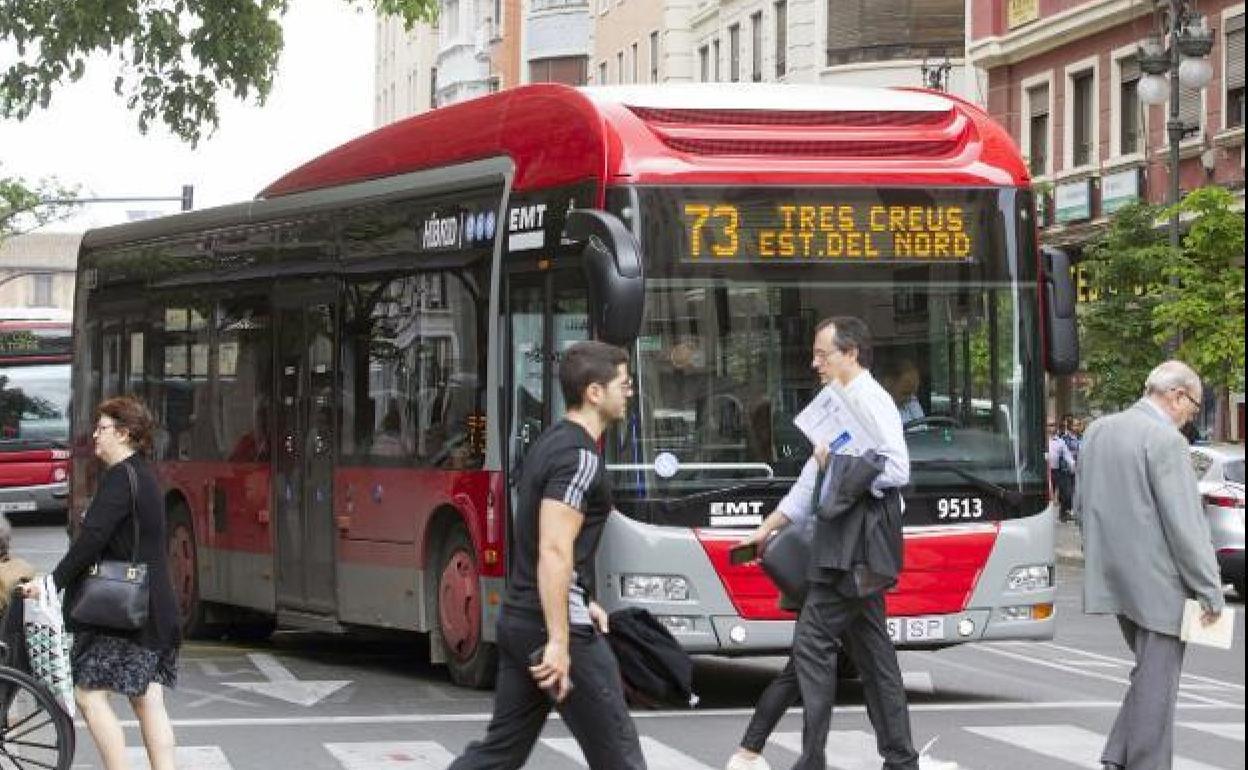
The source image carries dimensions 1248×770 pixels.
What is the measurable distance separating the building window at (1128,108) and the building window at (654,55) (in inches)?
1029

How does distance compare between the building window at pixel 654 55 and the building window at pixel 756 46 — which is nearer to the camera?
the building window at pixel 756 46

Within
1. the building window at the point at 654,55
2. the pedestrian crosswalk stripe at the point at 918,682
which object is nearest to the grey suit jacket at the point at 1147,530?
the pedestrian crosswalk stripe at the point at 918,682

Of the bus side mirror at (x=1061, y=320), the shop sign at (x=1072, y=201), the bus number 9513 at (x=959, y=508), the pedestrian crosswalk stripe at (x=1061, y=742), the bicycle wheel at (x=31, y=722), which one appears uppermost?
the shop sign at (x=1072, y=201)

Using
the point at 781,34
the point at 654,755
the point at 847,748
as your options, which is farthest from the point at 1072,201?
the point at 654,755

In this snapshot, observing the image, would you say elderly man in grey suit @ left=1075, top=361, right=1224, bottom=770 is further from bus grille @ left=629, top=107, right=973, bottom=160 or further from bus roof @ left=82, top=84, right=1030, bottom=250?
bus grille @ left=629, top=107, right=973, bottom=160

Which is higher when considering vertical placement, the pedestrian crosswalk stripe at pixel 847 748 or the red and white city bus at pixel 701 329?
the red and white city bus at pixel 701 329

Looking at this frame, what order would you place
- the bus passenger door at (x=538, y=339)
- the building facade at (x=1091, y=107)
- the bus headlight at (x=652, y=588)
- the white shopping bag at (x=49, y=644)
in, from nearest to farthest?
the white shopping bag at (x=49, y=644) < the bus headlight at (x=652, y=588) < the bus passenger door at (x=538, y=339) < the building facade at (x=1091, y=107)

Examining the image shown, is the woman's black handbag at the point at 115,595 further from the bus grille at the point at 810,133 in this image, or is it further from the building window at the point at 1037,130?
the building window at the point at 1037,130

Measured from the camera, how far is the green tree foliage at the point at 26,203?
63062 mm

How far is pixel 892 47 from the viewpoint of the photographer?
5591 centimetres

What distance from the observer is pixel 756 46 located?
62719mm

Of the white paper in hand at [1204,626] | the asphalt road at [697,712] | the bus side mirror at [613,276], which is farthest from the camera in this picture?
the bus side mirror at [613,276]

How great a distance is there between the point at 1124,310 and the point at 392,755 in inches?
919

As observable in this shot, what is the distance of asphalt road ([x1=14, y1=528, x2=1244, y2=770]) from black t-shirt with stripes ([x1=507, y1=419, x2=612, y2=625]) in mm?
4176
